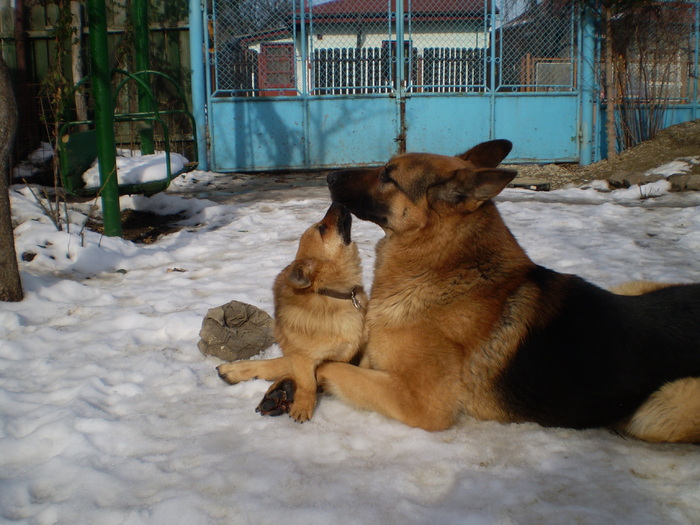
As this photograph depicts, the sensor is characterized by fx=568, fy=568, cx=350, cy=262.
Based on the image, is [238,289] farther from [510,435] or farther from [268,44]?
[268,44]

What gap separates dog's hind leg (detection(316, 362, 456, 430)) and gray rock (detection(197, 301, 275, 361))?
34.5 inches

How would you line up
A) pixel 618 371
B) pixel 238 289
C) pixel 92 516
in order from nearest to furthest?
pixel 92 516 → pixel 618 371 → pixel 238 289

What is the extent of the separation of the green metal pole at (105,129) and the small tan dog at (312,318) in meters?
3.74

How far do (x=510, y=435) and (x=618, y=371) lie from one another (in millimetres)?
591

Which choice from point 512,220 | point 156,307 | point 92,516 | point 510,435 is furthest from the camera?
point 512,220

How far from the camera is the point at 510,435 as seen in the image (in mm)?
2762

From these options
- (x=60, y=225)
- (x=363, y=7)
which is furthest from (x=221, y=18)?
(x=60, y=225)

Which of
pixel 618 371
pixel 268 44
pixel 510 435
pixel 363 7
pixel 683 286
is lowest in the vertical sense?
pixel 510 435

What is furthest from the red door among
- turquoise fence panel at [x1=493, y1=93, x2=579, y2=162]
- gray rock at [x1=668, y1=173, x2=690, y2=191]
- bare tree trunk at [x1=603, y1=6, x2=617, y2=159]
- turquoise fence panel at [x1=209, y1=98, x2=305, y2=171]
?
gray rock at [x1=668, y1=173, x2=690, y2=191]

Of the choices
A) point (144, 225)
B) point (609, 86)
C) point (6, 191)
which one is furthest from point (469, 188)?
point (609, 86)

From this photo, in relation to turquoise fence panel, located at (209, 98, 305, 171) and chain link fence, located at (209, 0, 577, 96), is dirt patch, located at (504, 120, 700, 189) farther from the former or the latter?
turquoise fence panel, located at (209, 98, 305, 171)

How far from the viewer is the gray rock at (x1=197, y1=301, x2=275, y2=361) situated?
3.72 metres

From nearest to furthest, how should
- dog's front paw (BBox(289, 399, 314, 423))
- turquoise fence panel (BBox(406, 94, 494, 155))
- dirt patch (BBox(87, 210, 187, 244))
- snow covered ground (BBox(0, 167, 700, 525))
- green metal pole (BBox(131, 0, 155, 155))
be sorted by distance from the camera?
1. snow covered ground (BBox(0, 167, 700, 525))
2. dog's front paw (BBox(289, 399, 314, 423))
3. dirt patch (BBox(87, 210, 187, 244))
4. green metal pole (BBox(131, 0, 155, 155))
5. turquoise fence panel (BBox(406, 94, 494, 155))

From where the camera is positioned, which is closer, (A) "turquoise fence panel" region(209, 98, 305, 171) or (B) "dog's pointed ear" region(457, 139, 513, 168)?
(B) "dog's pointed ear" region(457, 139, 513, 168)
